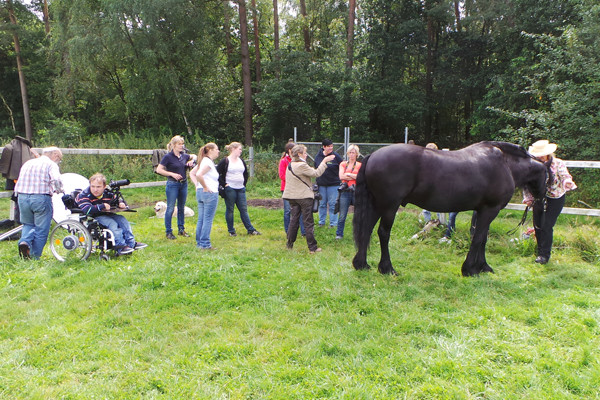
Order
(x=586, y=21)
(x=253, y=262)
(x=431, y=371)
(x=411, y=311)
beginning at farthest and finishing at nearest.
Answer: (x=586, y=21) < (x=253, y=262) < (x=411, y=311) < (x=431, y=371)

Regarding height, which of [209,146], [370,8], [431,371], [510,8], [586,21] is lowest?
[431,371]

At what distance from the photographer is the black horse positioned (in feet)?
15.1

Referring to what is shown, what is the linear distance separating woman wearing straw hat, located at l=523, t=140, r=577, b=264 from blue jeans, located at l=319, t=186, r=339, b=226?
316 centimetres

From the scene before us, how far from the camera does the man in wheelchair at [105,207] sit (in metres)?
5.08

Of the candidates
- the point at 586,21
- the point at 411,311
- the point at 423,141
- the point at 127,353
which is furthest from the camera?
the point at 423,141

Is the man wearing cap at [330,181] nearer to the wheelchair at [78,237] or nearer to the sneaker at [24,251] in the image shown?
the wheelchair at [78,237]

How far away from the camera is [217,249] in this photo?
593 cm

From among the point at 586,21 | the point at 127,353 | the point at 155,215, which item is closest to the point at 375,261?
the point at 127,353

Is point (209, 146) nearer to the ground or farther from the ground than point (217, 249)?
farther from the ground

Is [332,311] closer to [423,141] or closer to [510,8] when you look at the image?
[510,8]

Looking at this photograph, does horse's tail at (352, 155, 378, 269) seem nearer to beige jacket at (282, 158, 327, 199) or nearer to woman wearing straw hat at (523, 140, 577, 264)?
beige jacket at (282, 158, 327, 199)

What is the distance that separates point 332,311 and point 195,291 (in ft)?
5.05

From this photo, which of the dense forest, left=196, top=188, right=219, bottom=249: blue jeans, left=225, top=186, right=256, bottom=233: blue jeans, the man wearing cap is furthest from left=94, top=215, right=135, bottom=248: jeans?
the dense forest

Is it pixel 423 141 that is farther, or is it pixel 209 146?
pixel 423 141
